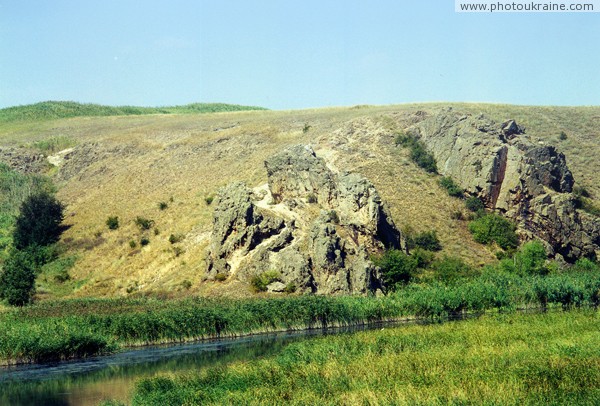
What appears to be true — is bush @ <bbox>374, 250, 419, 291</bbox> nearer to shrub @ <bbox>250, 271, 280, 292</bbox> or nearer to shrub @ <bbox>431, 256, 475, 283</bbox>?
shrub @ <bbox>431, 256, 475, 283</bbox>

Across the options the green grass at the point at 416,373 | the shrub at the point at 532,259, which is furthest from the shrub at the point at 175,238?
the green grass at the point at 416,373

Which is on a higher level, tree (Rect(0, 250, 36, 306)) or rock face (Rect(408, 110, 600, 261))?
rock face (Rect(408, 110, 600, 261))

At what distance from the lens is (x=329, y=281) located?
89.3 metres

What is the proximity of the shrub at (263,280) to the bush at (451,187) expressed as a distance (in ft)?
130

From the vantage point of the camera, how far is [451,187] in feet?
399

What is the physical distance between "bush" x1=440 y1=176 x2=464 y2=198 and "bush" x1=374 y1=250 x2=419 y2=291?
26770 millimetres

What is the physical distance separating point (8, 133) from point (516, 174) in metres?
115

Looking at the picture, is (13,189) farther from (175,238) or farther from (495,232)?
(495,232)

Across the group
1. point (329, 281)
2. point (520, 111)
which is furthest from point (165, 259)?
point (520, 111)

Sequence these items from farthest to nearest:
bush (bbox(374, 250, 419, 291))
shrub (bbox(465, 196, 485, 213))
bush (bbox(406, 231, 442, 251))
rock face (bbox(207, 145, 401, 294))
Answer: shrub (bbox(465, 196, 485, 213)) → bush (bbox(406, 231, 442, 251)) → bush (bbox(374, 250, 419, 291)) → rock face (bbox(207, 145, 401, 294))

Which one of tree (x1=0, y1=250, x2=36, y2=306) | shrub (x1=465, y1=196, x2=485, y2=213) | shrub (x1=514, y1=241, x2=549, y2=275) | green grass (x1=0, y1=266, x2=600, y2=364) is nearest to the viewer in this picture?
green grass (x1=0, y1=266, x2=600, y2=364)

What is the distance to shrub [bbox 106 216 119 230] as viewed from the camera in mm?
119562

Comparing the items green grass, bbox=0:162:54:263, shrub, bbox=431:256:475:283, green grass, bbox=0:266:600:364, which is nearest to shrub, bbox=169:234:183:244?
green grass, bbox=0:266:600:364

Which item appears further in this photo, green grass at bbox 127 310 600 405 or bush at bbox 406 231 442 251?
bush at bbox 406 231 442 251
